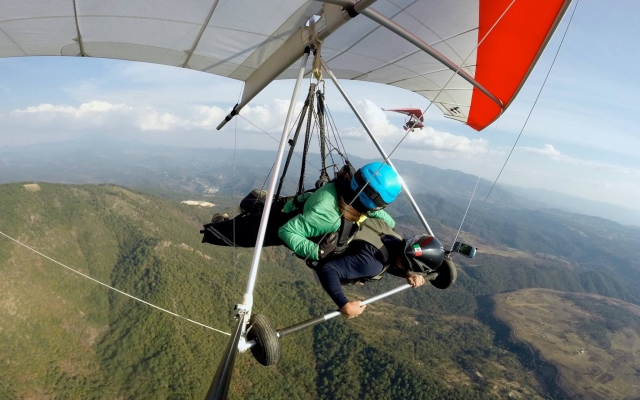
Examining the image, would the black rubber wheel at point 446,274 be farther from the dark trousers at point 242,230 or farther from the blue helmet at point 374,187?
the dark trousers at point 242,230

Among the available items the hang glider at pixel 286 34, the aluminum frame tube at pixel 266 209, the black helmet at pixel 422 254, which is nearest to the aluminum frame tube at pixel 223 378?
the aluminum frame tube at pixel 266 209

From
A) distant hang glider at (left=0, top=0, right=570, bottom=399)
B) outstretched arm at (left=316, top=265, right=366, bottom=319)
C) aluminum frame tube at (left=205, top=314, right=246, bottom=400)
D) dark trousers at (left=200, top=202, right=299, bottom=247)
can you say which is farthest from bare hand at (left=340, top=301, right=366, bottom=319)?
dark trousers at (left=200, top=202, right=299, bottom=247)

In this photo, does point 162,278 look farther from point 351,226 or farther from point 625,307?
point 625,307

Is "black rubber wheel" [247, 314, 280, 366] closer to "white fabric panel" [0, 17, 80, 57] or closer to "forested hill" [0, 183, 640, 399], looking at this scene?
"white fabric panel" [0, 17, 80, 57]

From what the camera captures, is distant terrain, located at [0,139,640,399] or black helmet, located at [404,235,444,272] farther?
distant terrain, located at [0,139,640,399]

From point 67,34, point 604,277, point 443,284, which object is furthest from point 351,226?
point 604,277

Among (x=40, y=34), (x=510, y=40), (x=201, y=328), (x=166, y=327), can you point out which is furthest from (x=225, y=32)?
(x=166, y=327)

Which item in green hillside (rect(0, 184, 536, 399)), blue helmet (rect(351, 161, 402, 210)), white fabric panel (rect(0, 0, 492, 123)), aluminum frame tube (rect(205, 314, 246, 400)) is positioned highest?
white fabric panel (rect(0, 0, 492, 123))
